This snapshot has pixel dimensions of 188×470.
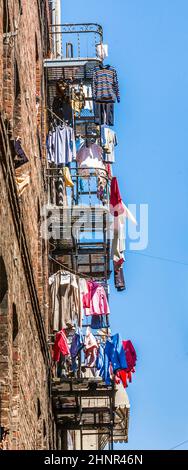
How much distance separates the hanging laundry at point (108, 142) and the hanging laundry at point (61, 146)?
4750 millimetres

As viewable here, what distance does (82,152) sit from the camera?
31484mm

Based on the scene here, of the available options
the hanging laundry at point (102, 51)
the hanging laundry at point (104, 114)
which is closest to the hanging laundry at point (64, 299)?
the hanging laundry at point (104, 114)

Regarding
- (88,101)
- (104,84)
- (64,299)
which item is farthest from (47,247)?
(88,101)

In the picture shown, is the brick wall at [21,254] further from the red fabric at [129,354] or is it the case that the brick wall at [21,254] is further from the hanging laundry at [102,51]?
the hanging laundry at [102,51]

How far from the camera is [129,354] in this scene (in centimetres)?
2912

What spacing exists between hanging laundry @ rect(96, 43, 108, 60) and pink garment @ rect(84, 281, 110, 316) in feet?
18.0

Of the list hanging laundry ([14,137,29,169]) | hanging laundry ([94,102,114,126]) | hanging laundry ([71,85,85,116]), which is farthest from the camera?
hanging laundry ([71,85,85,116])

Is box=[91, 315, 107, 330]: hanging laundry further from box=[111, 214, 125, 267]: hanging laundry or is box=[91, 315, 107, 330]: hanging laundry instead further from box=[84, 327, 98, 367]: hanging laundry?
box=[84, 327, 98, 367]: hanging laundry

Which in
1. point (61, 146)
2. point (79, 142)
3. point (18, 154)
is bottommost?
point (18, 154)

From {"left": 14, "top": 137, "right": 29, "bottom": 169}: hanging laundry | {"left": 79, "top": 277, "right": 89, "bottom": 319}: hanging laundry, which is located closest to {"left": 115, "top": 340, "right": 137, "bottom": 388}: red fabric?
{"left": 79, "top": 277, "right": 89, "bottom": 319}: hanging laundry

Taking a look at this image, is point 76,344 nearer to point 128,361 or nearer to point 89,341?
point 89,341

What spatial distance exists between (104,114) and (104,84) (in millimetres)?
1209

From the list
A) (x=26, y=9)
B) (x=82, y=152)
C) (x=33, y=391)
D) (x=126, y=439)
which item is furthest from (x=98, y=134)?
(x=33, y=391)

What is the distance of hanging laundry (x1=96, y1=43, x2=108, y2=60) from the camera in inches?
1270
